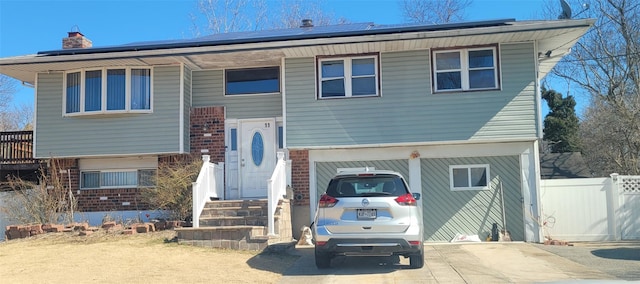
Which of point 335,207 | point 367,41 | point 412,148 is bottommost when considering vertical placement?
point 335,207

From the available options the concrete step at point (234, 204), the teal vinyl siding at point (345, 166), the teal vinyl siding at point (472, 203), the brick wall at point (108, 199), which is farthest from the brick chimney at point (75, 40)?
the teal vinyl siding at point (472, 203)

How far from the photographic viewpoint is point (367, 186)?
8914 mm

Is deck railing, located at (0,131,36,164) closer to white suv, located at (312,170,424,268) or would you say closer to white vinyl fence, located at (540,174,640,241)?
white suv, located at (312,170,424,268)

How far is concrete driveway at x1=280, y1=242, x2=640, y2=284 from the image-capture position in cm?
849

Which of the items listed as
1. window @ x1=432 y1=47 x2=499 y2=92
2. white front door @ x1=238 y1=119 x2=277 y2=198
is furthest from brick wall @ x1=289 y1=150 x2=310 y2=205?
window @ x1=432 y1=47 x2=499 y2=92

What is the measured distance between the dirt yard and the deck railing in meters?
5.13

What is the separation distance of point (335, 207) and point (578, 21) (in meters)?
8.03

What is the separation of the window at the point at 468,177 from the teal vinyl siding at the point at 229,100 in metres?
5.01

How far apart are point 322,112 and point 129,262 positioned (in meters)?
6.65

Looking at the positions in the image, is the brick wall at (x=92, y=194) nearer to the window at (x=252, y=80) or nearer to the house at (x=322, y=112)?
the house at (x=322, y=112)

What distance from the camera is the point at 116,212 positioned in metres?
15.4

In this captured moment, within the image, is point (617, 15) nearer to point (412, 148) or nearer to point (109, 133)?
point (412, 148)

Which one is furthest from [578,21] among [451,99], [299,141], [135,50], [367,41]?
[135,50]

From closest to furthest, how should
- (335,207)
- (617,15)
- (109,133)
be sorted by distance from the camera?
(335,207) → (109,133) → (617,15)
